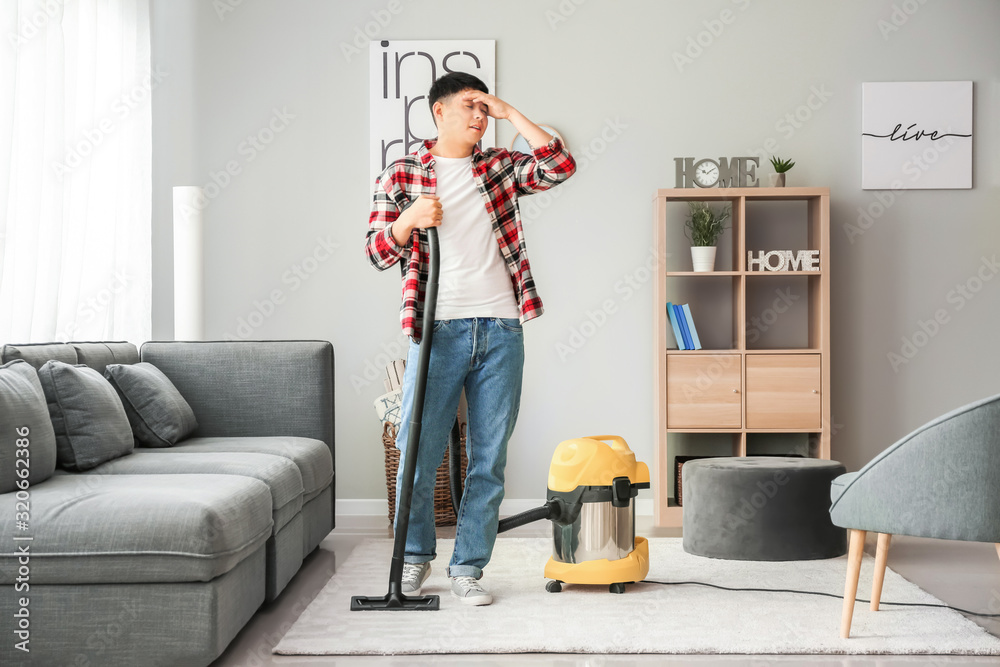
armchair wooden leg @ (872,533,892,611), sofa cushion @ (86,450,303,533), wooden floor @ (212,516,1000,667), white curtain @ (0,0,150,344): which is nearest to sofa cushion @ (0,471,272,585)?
wooden floor @ (212,516,1000,667)

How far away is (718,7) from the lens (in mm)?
3955

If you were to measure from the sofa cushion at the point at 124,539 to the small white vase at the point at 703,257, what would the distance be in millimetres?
2447

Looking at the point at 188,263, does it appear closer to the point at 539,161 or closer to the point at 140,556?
the point at 539,161

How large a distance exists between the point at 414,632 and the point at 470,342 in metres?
0.80

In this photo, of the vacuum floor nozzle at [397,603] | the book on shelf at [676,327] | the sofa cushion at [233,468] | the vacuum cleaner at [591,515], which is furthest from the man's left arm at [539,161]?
the book on shelf at [676,327]

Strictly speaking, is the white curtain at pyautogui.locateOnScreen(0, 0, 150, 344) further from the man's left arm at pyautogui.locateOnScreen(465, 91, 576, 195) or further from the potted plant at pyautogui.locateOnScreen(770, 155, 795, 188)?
the potted plant at pyautogui.locateOnScreen(770, 155, 795, 188)

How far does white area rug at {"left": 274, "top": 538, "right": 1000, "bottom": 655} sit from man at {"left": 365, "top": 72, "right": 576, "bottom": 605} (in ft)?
0.62

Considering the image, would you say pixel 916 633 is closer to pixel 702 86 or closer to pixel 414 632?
pixel 414 632

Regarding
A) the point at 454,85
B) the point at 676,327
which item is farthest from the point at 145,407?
the point at 676,327

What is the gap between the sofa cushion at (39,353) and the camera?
245 centimetres

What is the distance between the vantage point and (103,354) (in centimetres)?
302

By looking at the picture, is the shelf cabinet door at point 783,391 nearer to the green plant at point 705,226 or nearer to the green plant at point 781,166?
the green plant at point 705,226

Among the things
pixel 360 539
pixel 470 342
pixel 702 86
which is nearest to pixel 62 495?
pixel 470 342

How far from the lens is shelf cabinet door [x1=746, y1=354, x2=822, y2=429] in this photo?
3607 mm
